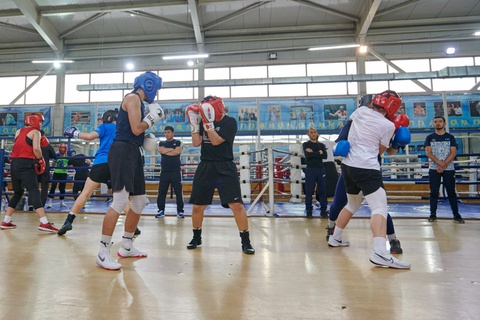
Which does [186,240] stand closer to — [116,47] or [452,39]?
[116,47]

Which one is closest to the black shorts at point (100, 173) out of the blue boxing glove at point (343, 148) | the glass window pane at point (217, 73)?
the blue boxing glove at point (343, 148)

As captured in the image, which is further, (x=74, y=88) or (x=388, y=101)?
(x=74, y=88)

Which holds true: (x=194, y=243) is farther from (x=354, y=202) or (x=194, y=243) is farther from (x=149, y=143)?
(x=354, y=202)

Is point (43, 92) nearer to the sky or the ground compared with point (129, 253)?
nearer to the sky

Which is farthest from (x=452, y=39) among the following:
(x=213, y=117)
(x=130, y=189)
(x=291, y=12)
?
(x=130, y=189)

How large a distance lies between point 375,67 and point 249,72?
4.81 meters

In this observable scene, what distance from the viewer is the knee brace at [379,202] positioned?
1.91 m

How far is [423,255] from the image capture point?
2.06 m

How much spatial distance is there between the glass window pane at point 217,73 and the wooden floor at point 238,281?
9.86 metres

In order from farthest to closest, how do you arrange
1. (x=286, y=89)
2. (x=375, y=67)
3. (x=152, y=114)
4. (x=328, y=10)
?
(x=286, y=89)
(x=375, y=67)
(x=328, y=10)
(x=152, y=114)

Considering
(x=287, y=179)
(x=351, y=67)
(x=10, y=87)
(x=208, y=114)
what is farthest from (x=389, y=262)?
(x=10, y=87)

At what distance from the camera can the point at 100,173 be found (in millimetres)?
2588

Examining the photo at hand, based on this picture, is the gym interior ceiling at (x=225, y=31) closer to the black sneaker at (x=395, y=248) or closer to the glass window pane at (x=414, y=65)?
the glass window pane at (x=414, y=65)

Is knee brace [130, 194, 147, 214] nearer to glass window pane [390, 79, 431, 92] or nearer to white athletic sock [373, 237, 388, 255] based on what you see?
white athletic sock [373, 237, 388, 255]
